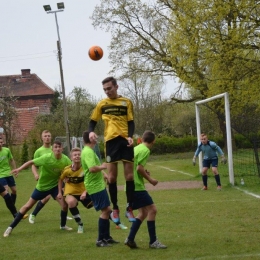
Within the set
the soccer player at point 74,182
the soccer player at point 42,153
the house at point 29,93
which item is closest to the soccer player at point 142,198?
the soccer player at point 74,182

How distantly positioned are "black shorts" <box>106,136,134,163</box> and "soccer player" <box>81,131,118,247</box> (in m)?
0.22

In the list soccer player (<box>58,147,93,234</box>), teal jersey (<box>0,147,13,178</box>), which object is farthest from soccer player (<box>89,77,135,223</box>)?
teal jersey (<box>0,147,13,178</box>)

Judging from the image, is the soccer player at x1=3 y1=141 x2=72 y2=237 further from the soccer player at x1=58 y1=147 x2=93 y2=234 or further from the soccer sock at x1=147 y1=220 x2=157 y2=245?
the soccer sock at x1=147 y1=220 x2=157 y2=245

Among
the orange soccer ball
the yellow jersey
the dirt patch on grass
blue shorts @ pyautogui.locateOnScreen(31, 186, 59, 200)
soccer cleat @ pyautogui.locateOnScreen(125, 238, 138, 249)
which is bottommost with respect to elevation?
the dirt patch on grass

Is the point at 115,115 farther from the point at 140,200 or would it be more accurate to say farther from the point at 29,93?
the point at 29,93

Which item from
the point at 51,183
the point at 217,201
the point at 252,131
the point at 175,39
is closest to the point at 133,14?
the point at 175,39

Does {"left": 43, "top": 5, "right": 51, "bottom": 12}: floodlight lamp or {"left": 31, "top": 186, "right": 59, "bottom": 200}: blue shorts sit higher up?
{"left": 43, "top": 5, "right": 51, "bottom": 12}: floodlight lamp

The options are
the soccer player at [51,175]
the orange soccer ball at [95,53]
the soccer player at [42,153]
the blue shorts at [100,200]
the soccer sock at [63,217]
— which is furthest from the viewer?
the soccer player at [42,153]

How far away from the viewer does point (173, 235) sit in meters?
9.52

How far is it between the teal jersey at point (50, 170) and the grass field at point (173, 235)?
87cm

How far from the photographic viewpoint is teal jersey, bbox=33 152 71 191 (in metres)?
11.0

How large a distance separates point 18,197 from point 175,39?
13520mm

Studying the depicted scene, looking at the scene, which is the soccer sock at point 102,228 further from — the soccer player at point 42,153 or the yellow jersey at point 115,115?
the soccer player at point 42,153

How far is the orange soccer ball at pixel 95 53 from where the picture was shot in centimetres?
1059
